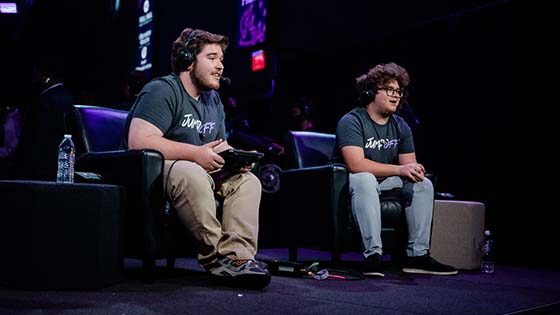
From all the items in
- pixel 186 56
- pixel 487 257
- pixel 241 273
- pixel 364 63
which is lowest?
pixel 487 257

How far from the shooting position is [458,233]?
396 cm

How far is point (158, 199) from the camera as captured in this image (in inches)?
102

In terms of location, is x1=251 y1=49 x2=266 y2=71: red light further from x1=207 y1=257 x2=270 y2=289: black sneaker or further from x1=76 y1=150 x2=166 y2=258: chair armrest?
x1=207 y1=257 x2=270 y2=289: black sneaker

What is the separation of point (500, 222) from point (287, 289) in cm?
298

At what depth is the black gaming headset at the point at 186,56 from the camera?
2.92 metres

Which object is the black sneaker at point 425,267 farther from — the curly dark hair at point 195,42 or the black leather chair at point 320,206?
the curly dark hair at point 195,42

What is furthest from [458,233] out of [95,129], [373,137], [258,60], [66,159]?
[258,60]

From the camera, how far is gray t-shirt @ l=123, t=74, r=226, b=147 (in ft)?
9.02

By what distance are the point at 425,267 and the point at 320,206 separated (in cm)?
74

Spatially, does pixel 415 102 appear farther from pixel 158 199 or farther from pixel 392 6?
pixel 158 199

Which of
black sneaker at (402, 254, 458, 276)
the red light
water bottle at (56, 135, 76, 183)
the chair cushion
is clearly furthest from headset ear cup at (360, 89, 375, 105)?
the red light

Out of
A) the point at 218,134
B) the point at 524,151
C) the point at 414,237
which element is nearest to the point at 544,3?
the point at 524,151

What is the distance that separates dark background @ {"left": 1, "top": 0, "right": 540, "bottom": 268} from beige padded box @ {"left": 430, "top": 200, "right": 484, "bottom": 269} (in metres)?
1.04

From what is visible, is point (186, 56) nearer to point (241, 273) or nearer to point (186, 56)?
point (186, 56)
